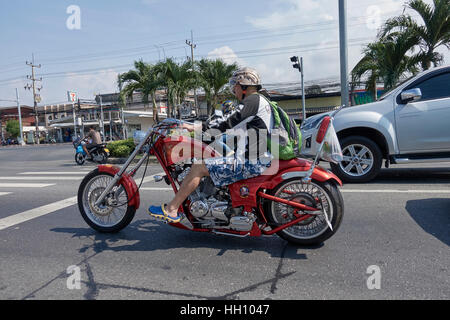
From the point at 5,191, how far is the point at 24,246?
438 centimetres

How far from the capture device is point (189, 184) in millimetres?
3502

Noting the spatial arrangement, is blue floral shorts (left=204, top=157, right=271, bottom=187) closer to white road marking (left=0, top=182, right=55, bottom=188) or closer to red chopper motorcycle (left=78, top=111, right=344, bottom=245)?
red chopper motorcycle (left=78, top=111, right=344, bottom=245)

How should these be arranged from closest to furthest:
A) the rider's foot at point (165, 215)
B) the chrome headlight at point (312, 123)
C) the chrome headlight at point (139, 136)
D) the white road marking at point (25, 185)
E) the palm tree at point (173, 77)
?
1. the rider's foot at point (165, 215)
2. the chrome headlight at point (139, 136)
3. the chrome headlight at point (312, 123)
4. the white road marking at point (25, 185)
5. the palm tree at point (173, 77)

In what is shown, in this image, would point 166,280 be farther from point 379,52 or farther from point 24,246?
point 379,52

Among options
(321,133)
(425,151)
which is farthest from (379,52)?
(321,133)

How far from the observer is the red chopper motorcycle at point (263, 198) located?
11.1 feet

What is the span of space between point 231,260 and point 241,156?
971 millimetres

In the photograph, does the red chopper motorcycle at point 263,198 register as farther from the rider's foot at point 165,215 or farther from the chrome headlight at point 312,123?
the chrome headlight at point 312,123

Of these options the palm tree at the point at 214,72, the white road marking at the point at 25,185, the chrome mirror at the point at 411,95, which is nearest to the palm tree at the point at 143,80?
the palm tree at the point at 214,72

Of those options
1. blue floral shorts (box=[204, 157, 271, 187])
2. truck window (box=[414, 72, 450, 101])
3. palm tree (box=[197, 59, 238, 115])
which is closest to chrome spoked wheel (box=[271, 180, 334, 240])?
blue floral shorts (box=[204, 157, 271, 187])

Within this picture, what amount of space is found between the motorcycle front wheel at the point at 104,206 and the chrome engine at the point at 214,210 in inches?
34.7

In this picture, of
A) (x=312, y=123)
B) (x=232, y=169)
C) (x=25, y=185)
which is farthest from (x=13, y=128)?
A: (x=232, y=169)

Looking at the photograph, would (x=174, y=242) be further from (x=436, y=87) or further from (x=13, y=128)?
(x=13, y=128)

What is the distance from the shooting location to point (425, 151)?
6098 millimetres
